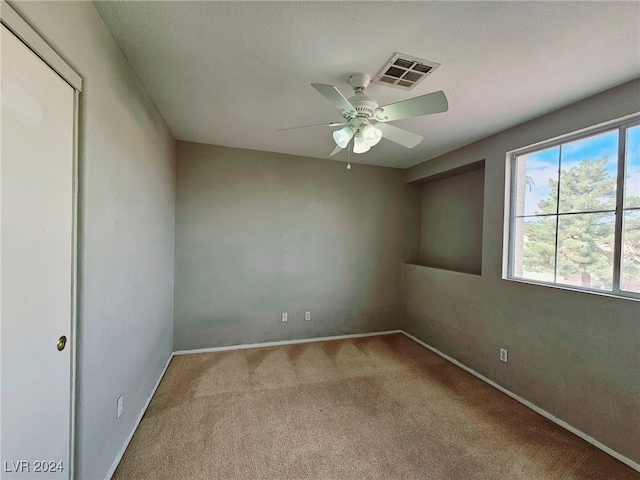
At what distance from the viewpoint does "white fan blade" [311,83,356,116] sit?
1.35m

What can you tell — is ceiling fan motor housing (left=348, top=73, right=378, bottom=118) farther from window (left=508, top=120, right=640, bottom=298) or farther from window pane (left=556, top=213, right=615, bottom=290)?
window pane (left=556, top=213, right=615, bottom=290)

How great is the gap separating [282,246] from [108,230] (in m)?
2.12

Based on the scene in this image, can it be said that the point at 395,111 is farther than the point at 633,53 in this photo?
Yes

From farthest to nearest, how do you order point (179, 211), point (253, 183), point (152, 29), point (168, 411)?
1. point (253, 183)
2. point (179, 211)
3. point (168, 411)
4. point (152, 29)

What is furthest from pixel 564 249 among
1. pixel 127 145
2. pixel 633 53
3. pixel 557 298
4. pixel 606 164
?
pixel 127 145

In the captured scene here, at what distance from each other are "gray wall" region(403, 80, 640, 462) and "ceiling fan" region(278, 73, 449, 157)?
4.32ft

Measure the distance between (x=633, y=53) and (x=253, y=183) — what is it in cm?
322

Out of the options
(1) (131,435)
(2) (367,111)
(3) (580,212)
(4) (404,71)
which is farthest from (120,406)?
(3) (580,212)

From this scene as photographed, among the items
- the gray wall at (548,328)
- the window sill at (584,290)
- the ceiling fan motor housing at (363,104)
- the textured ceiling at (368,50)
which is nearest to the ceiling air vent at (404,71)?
the textured ceiling at (368,50)

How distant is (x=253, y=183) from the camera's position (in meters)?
3.26

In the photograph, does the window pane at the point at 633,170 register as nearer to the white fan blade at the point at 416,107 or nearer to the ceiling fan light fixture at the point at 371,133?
the white fan blade at the point at 416,107

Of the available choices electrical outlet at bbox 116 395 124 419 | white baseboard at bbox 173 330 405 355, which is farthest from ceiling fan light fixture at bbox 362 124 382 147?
white baseboard at bbox 173 330 405 355

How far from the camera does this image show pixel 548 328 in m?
2.11

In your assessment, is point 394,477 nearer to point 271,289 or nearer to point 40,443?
point 40,443
